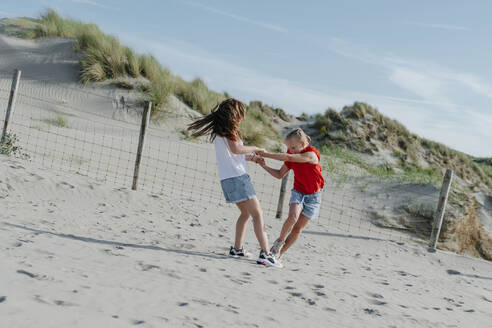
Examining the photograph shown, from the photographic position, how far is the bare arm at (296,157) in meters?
4.47

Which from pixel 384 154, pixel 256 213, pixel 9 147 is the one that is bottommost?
pixel 9 147

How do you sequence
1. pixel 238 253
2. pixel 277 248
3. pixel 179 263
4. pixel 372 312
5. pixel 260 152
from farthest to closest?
1. pixel 238 253
2. pixel 277 248
3. pixel 260 152
4. pixel 179 263
5. pixel 372 312

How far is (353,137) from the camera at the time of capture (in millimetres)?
19000

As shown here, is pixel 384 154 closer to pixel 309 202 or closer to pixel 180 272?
pixel 309 202

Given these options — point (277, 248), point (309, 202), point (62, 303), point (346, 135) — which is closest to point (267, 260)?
point (277, 248)

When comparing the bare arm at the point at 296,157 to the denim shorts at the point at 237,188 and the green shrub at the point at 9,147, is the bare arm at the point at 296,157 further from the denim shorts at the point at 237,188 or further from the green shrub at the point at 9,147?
the green shrub at the point at 9,147

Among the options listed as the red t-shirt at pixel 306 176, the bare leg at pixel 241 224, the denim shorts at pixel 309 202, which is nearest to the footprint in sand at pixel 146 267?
the bare leg at pixel 241 224

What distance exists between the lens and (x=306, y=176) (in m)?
4.75

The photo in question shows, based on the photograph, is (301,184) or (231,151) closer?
(231,151)

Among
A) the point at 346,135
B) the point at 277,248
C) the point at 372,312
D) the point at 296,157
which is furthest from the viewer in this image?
the point at 346,135

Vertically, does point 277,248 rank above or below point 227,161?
below

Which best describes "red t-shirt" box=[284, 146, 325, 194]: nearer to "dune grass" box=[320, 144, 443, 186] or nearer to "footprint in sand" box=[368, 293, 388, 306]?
"footprint in sand" box=[368, 293, 388, 306]

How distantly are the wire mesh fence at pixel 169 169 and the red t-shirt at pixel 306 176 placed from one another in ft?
10.9

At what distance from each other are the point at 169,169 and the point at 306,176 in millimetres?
6475
